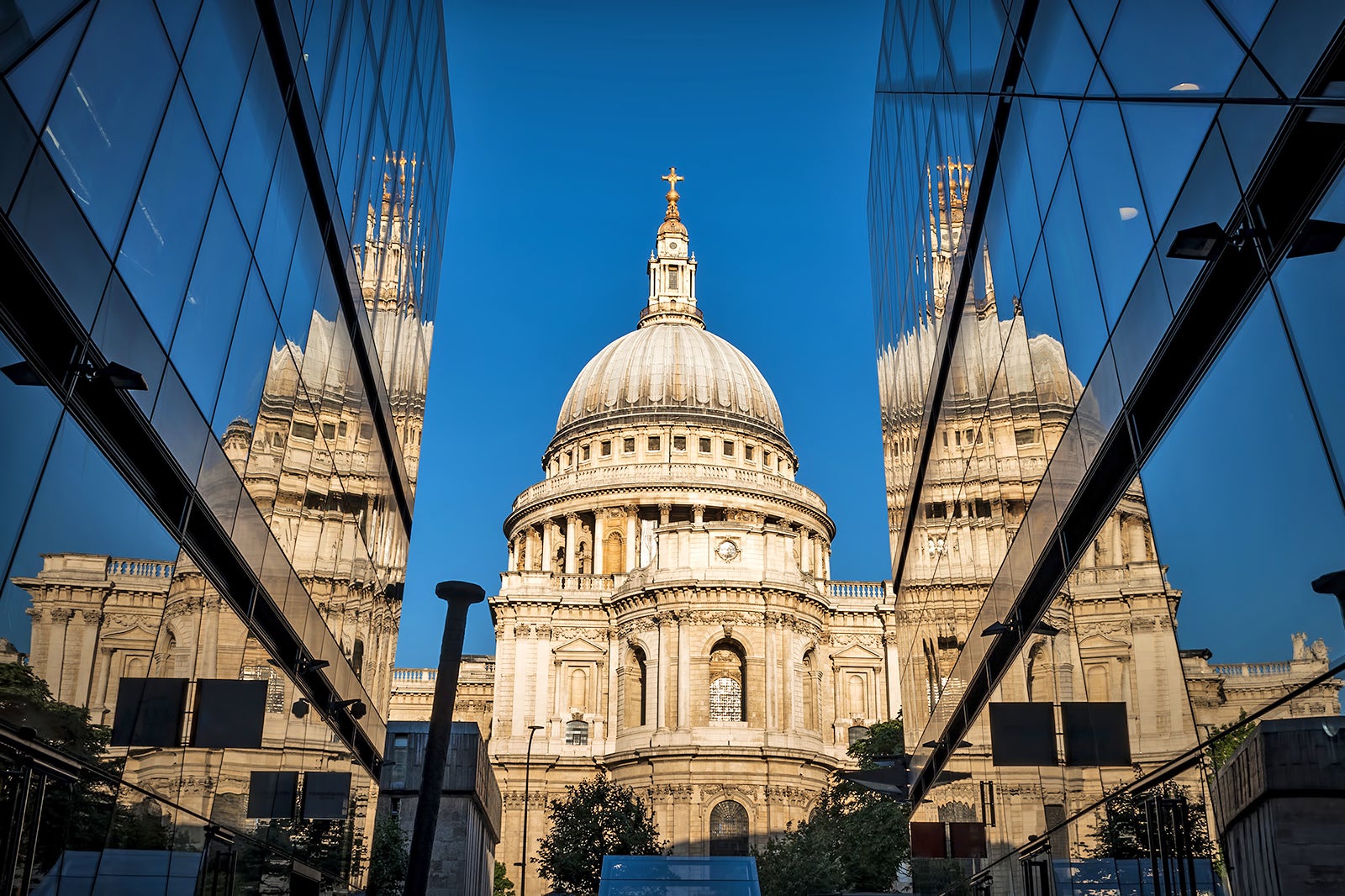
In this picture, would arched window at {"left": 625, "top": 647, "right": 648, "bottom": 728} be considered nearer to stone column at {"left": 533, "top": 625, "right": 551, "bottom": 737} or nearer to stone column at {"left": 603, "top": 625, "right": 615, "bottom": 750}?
stone column at {"left": 603, "top": 625, "right": 615, "bottom": 750}

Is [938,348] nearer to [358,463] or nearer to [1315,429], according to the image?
[358,463]

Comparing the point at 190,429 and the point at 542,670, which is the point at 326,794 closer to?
the point at 190,429

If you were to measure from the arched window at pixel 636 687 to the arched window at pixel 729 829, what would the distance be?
24.9ft

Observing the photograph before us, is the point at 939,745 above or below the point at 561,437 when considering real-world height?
below

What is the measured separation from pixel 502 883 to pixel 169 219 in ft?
198

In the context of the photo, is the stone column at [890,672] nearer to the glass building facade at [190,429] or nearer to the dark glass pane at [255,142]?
the glass building facade at [190,429]

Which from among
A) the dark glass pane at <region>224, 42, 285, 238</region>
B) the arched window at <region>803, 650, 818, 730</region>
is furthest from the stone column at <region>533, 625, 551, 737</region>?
the dark glass pane at <region>224, 42, 285, 238</region>

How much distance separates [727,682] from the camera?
237 feet

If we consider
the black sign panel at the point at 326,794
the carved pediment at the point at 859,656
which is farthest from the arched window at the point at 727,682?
the black sign panel at the point at 326,794

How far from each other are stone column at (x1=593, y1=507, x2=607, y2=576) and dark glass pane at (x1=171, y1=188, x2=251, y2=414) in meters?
73.6

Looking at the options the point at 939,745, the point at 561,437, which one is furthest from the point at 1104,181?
the point at 561,437

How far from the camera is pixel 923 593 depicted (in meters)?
26.1

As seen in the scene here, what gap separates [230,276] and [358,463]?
27.2 feet

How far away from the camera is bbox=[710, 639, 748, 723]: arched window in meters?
71.7
